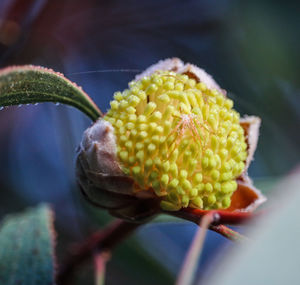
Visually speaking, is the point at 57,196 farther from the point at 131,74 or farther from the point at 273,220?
the point at 273,220

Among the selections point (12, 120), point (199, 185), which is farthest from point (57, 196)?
point (199, 185)

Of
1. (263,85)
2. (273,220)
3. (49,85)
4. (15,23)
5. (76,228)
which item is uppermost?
(15,23)

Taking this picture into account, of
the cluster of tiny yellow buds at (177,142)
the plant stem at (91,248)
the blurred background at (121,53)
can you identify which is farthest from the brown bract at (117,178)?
the blurred background at (121,53)

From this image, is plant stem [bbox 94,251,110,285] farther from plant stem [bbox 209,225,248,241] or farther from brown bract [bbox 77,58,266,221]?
plant stem [bbox 209,225,248,241]

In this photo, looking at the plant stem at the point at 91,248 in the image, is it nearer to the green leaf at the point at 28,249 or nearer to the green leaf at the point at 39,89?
the green leaf at the point at 28,249

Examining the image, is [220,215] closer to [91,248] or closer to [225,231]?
[225,231]

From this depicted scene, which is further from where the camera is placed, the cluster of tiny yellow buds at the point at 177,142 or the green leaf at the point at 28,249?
the green leaf at the point at 28,249
